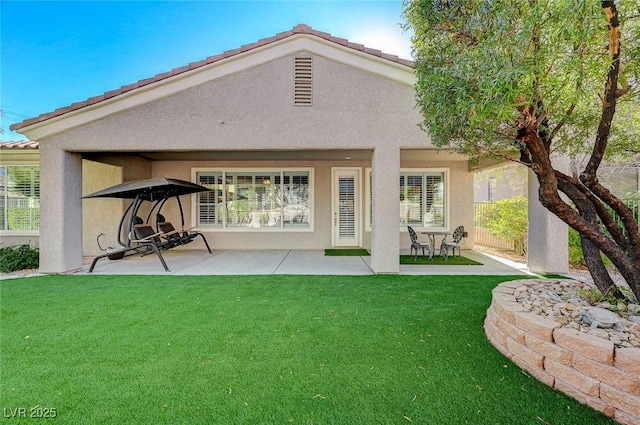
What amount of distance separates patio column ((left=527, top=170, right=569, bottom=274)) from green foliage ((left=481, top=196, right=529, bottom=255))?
2.65 m

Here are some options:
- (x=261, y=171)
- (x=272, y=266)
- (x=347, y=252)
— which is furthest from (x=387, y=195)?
(x=261, y=171)

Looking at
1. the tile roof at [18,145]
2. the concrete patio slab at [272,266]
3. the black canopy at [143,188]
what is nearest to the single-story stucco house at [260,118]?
the black canopy at [143,188]

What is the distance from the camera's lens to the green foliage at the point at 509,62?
259 cm

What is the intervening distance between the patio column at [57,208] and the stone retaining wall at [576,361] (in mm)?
9229

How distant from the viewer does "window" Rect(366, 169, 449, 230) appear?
11.7 m

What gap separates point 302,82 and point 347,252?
5.87 meters

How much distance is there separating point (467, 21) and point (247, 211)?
31.8ft

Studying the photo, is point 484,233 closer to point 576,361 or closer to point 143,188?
point 576,361

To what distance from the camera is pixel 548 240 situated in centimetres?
736

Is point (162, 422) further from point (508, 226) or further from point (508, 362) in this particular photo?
point (508, 226)

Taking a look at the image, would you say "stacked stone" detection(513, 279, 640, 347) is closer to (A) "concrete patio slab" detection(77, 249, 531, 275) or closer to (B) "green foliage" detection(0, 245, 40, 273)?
(A) "concrete patio slab" detection(77, 249, 531, 275)

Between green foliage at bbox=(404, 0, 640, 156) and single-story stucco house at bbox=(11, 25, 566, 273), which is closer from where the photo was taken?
green foliage at bbox=(404, 0, 640, 156)

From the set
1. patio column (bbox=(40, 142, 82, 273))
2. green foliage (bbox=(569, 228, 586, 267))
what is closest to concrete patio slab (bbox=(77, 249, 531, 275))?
patio column (bbox=(40, 142, 82, 273))

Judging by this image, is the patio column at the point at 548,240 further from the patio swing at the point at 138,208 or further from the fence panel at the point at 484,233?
the patio swing at the point at 138,208
